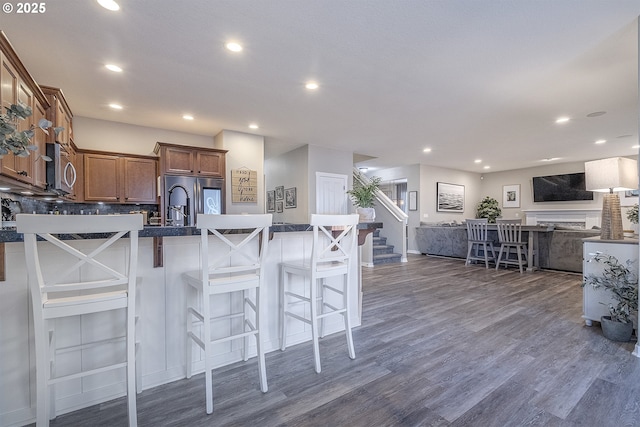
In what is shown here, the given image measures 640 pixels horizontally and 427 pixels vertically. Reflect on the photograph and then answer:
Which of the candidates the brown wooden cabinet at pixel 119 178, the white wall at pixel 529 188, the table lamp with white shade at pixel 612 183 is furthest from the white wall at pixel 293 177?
the white wall at pixel 529 188

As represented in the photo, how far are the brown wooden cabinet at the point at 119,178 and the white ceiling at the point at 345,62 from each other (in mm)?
488

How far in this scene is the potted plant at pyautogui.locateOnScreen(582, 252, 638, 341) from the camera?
2.62 meters

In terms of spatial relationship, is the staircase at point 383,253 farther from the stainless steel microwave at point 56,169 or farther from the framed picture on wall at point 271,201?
the stainless steel microwave at point 56,169

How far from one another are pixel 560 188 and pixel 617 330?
304 inches

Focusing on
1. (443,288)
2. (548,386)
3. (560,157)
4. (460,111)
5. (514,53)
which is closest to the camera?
(548,386)

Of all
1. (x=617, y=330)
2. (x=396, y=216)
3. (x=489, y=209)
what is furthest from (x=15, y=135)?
(x=489, y=209)

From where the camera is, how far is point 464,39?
2.52 m

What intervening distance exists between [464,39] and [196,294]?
9.78 ft

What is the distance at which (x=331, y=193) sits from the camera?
22.5ft

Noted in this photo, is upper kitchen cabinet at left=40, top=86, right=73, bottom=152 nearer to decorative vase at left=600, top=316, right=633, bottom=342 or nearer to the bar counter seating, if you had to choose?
decorative vase at left=600, top=316, right=633, bottom=342

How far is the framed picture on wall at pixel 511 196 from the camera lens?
31.7 ft

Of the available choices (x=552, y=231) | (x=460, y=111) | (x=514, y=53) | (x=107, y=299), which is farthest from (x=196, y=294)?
(x=552, y=231)

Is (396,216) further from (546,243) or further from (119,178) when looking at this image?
(119,178)

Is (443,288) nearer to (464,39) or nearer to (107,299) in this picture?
(464,39)
